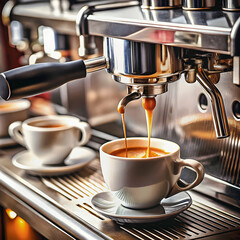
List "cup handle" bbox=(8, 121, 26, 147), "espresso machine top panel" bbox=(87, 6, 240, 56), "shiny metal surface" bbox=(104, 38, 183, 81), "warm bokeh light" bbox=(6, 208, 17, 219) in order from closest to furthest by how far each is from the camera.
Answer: "espresso machine top panel" bbox=(87, 6, 240, 56) < "shiny metal surface" bbox=(104, 38, 183, 81) < "warm bokeh light" bbox=(6, 208, 17, 219) < "cup handle" bbox=(8, 121, 26, 147)

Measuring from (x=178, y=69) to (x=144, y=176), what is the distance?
15 cm

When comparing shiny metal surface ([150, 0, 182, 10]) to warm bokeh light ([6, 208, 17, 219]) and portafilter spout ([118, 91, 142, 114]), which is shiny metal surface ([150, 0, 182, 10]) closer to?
portafilter spout ([118, 91, 142, 114])

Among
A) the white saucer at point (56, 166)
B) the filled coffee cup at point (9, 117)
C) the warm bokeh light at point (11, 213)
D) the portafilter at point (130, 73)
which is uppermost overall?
the portafilter at point (130, 73)

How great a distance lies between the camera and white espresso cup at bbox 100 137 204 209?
66 centimetres

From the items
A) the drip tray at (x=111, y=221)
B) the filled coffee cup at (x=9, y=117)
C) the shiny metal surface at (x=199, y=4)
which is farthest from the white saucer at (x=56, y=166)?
the shiny metal surface at (x=199, y=4)

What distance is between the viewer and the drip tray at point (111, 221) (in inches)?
25.5

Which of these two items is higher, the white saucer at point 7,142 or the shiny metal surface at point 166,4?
the shiny metal surface at point 166,4

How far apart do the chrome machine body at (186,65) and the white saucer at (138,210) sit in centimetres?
8

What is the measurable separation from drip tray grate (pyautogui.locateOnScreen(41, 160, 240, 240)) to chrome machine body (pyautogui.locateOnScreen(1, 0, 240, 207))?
0.05 meters

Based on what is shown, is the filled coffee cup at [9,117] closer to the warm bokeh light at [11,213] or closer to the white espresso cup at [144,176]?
the warm bokeh light at [11,213]

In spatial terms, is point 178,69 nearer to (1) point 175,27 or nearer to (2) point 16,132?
(1) point 175,27

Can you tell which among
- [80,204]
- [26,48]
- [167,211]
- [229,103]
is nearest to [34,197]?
[80,204]

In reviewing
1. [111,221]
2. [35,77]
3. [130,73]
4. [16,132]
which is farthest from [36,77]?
[16,132]

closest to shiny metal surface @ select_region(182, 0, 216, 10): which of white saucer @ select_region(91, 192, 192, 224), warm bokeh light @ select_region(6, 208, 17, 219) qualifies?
white saucer @ select_region(91, 192, 192, 224)
